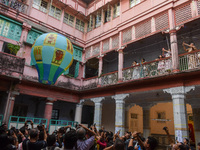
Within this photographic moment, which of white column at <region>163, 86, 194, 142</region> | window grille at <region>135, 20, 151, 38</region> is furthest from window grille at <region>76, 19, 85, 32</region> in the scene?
white column at <region>163, 86, 194, 142</region>

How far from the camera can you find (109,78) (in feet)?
38.9

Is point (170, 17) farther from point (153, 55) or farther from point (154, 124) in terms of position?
point (154, 124)

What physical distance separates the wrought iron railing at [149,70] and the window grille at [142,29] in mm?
2223

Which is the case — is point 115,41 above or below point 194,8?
below

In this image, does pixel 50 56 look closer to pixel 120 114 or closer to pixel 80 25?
pixel 120 114

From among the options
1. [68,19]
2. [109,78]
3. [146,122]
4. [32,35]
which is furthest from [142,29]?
[32,35]

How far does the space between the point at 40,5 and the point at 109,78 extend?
8082mm

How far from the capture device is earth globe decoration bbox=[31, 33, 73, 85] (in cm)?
711

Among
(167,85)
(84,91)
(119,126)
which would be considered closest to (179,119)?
(167,85)

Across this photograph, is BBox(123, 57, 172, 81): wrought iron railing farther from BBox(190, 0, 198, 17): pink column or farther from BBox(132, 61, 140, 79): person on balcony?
BBox(190, 0, 198, 17): pink column

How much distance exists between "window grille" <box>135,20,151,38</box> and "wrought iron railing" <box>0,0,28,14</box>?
8.28 m

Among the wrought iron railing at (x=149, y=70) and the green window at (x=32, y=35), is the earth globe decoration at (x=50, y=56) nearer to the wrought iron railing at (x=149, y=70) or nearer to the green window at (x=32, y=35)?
the wrought iron railing at (x=149, y=70)

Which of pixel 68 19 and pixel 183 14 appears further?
pixel 68 19

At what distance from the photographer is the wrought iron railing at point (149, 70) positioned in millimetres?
8977
